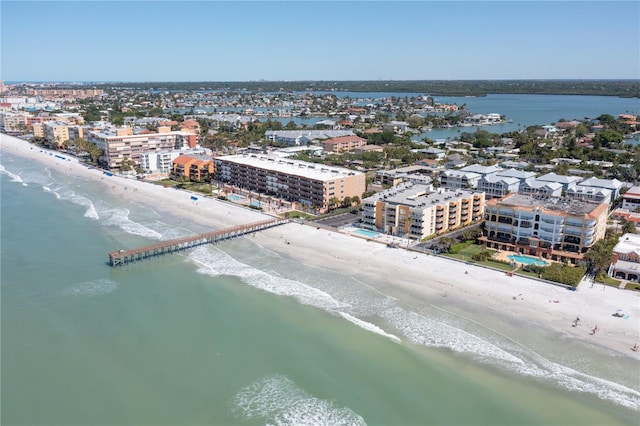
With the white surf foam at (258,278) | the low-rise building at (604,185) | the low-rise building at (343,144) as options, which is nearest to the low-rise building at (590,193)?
the low-rise building at (604,185)

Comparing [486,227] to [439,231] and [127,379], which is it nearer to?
[439,231]

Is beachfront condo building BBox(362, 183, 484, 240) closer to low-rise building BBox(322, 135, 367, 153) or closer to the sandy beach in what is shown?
the sandy beach

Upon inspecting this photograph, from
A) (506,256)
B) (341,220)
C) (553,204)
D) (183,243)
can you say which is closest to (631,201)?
(553,204)

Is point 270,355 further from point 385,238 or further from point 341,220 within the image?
point 341,220

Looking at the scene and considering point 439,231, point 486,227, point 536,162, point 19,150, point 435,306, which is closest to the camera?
point 435,306

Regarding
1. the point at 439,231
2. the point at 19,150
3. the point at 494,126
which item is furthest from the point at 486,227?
the point at 494,126

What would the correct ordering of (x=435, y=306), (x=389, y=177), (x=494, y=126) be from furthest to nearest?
(x=494, y=126) → (x=389, y=177) → (x=435, y=306)

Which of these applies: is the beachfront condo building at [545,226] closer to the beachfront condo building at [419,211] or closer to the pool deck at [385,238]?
the beachfront condo building at [419,211]

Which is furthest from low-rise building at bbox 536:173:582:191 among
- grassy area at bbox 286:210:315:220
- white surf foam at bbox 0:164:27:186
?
white surf foam at bbox 0:164:27:186
